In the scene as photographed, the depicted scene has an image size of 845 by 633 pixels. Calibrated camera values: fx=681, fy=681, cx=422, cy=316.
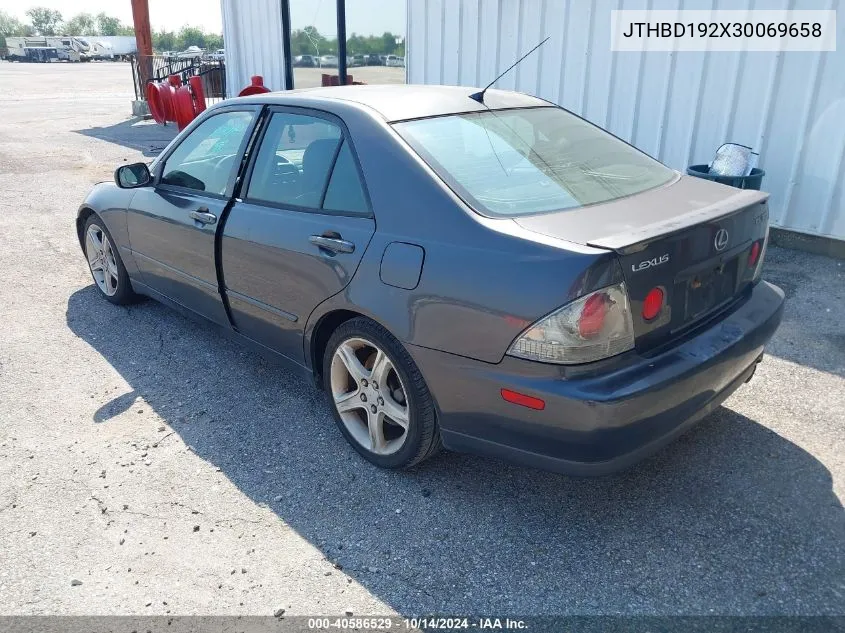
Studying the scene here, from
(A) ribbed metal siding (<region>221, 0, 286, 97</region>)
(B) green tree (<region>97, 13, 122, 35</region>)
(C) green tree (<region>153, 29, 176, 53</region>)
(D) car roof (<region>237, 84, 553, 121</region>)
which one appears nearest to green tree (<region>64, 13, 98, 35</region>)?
(B) green tree (<region>97, 13, 122, 35</region>)

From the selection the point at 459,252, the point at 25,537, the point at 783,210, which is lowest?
the point at 25,537

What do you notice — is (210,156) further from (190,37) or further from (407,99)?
(190,37)

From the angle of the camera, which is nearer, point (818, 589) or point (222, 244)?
point (818, 589)

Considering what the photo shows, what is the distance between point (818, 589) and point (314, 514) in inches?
73.9

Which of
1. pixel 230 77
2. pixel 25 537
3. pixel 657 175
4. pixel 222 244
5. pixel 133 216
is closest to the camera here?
pixel 25 537

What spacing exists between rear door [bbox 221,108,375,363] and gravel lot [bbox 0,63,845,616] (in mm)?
587

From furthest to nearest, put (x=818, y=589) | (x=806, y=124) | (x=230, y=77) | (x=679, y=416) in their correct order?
(x=230, y=77), (x=806, y=124), (x=679, y=416), (x=818, y=589)

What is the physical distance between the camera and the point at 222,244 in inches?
141

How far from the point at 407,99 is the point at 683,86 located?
422cm

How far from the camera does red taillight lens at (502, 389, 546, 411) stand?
235 cm

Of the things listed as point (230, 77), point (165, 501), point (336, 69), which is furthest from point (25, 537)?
point (230, 77)

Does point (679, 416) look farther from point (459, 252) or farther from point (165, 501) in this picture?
point (165, 501)

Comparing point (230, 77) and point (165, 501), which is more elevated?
point (230, 77)

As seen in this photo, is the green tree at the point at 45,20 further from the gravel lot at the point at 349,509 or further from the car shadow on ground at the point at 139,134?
the gravel lot at the point at 349,509
